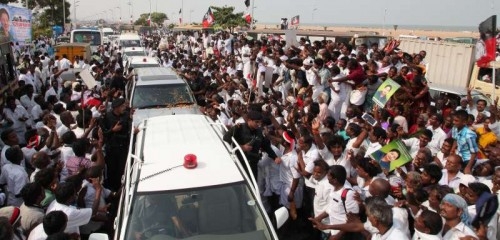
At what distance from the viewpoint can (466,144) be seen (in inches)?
230

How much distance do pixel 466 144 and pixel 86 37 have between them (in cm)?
2916

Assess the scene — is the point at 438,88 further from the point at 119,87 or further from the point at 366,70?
the point at 119,87

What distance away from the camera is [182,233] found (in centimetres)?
381

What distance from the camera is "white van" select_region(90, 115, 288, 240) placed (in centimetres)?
381

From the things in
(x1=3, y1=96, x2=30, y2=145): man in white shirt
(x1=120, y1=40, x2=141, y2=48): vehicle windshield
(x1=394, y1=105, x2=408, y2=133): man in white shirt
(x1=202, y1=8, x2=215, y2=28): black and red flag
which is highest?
(x1=202, y1=8, x2=215, y2=28): black and red flag

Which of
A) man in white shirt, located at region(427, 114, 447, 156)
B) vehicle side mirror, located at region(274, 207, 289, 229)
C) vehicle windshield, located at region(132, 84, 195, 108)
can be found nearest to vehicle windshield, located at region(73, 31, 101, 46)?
vehicle windshield, located at region(132, 84, 195, 108)

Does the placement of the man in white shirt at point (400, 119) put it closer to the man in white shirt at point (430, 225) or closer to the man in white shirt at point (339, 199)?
the man in white shirt at point (339, 199)

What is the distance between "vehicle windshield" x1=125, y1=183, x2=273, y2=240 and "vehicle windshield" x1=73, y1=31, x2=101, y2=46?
29019 mm

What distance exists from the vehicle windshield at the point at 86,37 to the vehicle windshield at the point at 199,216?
2902 centimetres

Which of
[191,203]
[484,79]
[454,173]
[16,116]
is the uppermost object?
[484,79]

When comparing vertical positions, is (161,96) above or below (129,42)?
below

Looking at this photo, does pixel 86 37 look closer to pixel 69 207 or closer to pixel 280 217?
pixel 69 207

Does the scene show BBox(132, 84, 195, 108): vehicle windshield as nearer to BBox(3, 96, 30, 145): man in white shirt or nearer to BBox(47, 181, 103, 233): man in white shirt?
BBox(3, 96, 30, 145): man in white shirt

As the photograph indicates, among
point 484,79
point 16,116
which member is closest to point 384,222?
point 16,116
